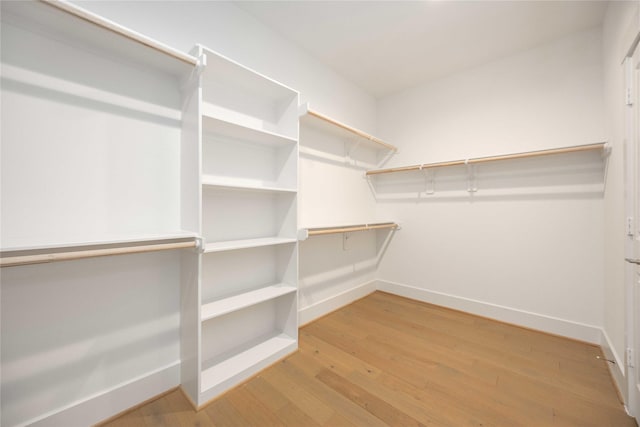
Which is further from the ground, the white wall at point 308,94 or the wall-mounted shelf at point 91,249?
the white wall at point 308,94

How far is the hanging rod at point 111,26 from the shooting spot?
963 millimetres

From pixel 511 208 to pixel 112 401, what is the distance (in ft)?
10.8

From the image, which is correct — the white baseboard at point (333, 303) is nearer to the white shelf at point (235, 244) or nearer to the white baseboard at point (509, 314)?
the white baseboard at point (509, 314)

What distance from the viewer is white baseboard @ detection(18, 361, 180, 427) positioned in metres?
1.17

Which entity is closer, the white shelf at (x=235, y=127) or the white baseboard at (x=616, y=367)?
the white baseboard at (x=616, y=367)

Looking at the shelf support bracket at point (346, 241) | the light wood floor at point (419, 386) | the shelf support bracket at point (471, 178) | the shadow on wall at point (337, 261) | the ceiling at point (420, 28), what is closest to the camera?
the light wood floor at point (419, 386)

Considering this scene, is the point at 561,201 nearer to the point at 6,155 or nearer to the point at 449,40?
the point at 449,40

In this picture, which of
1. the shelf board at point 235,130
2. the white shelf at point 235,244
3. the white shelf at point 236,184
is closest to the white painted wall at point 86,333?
the white shelf at point 235,244

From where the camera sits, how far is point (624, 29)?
1.45 meters

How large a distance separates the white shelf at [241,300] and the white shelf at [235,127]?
1138 mm

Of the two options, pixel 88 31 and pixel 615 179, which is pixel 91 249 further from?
pixel 615 179

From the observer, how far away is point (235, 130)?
5.39ft

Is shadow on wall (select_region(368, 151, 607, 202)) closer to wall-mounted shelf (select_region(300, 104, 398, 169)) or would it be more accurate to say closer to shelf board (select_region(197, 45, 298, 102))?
wall-mounted shelf (select_region(300, 104, 398, 169))

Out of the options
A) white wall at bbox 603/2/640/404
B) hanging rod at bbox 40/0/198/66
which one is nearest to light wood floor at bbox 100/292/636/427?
white wall at bbox 603/2/640/404
